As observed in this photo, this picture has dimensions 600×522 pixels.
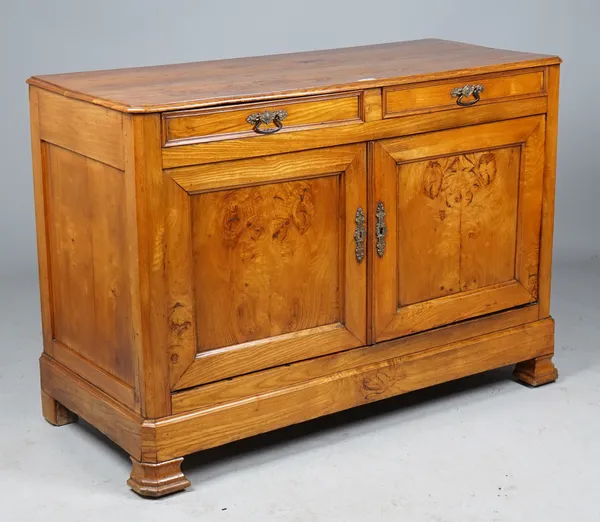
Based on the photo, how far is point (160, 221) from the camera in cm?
372

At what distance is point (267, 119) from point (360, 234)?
469mm

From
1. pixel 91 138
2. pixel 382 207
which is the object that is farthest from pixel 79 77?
pixel 382 207

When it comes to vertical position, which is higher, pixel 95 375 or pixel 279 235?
pixel 279 235

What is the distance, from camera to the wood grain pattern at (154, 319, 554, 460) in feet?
12.8

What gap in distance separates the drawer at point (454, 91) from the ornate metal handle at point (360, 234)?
0.29 m

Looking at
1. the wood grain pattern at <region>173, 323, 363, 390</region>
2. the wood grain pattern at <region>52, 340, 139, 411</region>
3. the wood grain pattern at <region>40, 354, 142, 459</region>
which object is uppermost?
the wood grain pattern at <region>173, 323, 363, 390</region>

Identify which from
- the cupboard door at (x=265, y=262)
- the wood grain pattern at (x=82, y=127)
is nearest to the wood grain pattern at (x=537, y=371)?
the cupboard door at (x=265, y=262)

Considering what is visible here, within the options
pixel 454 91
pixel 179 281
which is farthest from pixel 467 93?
pixel 179 281

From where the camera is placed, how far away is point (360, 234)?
4098 millimetres

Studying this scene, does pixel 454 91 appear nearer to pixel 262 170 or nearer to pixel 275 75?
pixel 275 75

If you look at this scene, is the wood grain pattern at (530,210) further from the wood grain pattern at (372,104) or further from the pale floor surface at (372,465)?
the wood grain pattern at (372,104)

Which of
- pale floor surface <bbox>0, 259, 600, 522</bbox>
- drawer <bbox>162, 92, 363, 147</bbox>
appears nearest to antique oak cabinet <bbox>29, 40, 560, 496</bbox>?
drawer <bbox>162, 92, 363, 147</bbox>

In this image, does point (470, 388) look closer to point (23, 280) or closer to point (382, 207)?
point (382, 207)

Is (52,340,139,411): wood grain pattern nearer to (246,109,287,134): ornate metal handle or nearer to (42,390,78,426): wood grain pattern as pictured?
(42,390,78,426): wood grain pattern
